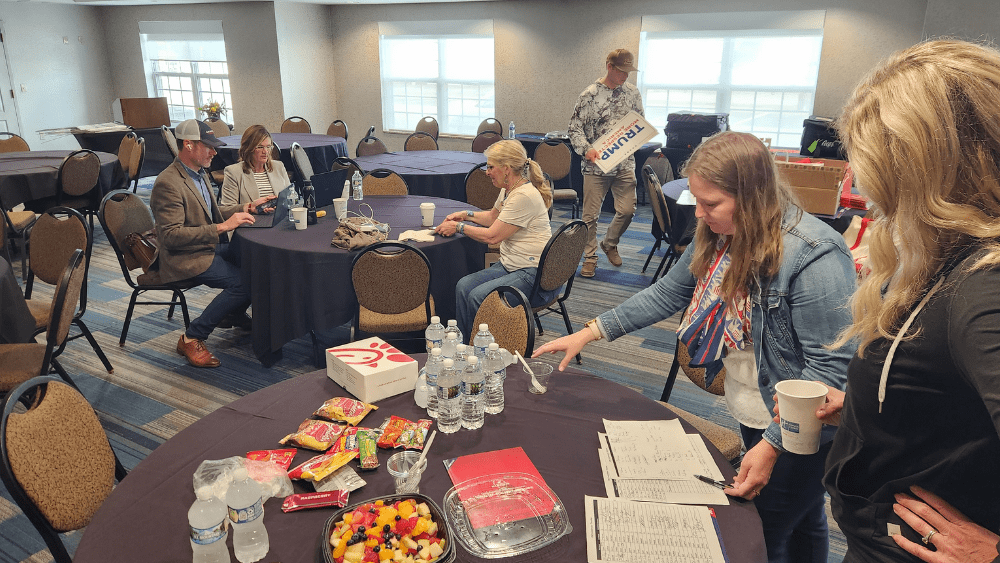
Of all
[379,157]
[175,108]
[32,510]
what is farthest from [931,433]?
[175,108]

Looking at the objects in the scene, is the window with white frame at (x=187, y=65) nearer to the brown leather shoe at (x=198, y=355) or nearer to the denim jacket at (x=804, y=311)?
the brown leather shoe at (x=198, y=355)

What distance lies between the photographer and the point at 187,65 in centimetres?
1161

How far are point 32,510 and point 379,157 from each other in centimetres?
559

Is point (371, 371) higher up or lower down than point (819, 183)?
lower down

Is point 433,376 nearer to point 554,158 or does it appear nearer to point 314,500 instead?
point 314,500

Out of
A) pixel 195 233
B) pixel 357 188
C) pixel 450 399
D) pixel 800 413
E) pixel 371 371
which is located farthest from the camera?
pixel 357 188

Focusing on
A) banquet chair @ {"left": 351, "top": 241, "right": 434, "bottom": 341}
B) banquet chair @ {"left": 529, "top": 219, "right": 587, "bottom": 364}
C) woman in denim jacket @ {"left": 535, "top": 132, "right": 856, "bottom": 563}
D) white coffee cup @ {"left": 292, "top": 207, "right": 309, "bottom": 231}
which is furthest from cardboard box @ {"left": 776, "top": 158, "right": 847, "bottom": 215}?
white coffee cup @ {"left": 292, "top": 207, "right": 309, "bottom": 231}

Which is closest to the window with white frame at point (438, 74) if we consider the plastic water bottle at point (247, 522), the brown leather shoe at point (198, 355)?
the brown leather shoe at point (198, 355)

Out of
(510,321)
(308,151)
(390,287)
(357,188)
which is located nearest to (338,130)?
(308,151)

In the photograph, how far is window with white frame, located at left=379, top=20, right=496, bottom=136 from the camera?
9.85 meters

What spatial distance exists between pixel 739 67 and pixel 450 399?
776cm

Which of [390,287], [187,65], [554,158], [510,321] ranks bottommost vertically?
[390,287]

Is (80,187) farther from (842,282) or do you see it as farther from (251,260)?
(842,282)

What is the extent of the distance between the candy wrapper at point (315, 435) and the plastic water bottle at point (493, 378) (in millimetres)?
417
